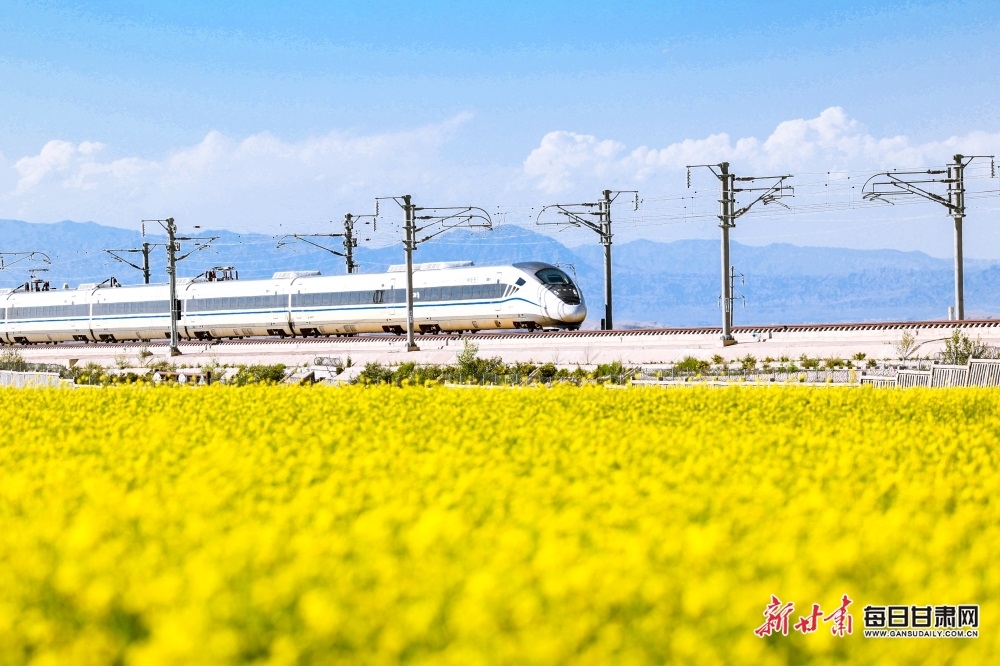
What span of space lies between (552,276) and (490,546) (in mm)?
55022

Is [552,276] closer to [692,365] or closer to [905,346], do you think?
[692,365]

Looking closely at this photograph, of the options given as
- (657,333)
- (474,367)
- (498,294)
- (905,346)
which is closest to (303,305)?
(498,294)

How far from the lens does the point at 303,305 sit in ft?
234

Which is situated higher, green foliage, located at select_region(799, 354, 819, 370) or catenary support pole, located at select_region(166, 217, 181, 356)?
catenary support pole, located at select_region(166, 217, 181, 356)

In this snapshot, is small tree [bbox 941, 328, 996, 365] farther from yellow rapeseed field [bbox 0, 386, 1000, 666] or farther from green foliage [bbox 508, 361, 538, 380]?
yellow rapeseed field [bbox 0, 386, 1000, 666]

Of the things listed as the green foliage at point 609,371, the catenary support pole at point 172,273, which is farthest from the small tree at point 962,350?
the catenary support pole at point 172,273

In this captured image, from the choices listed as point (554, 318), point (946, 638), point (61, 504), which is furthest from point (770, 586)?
point (554, 318)

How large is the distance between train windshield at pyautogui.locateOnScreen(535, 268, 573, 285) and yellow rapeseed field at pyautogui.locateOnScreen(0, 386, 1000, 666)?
48.6 meters

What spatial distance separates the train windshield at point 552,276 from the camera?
2382 inches

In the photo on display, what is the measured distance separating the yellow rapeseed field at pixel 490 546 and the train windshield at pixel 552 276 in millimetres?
48637

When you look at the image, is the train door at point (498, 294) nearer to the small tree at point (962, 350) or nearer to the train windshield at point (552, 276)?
the train windshield at point (552, 276)

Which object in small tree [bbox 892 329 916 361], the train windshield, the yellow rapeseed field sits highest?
the train windshield

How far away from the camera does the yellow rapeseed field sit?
16.4ft

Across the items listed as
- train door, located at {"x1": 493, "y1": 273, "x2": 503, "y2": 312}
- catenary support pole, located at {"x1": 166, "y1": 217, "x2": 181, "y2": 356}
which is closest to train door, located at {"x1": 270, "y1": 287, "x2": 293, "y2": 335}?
catenary support pole, located at {"x1": 166, "y1": 217, "x2": 181, "y2": 356}
